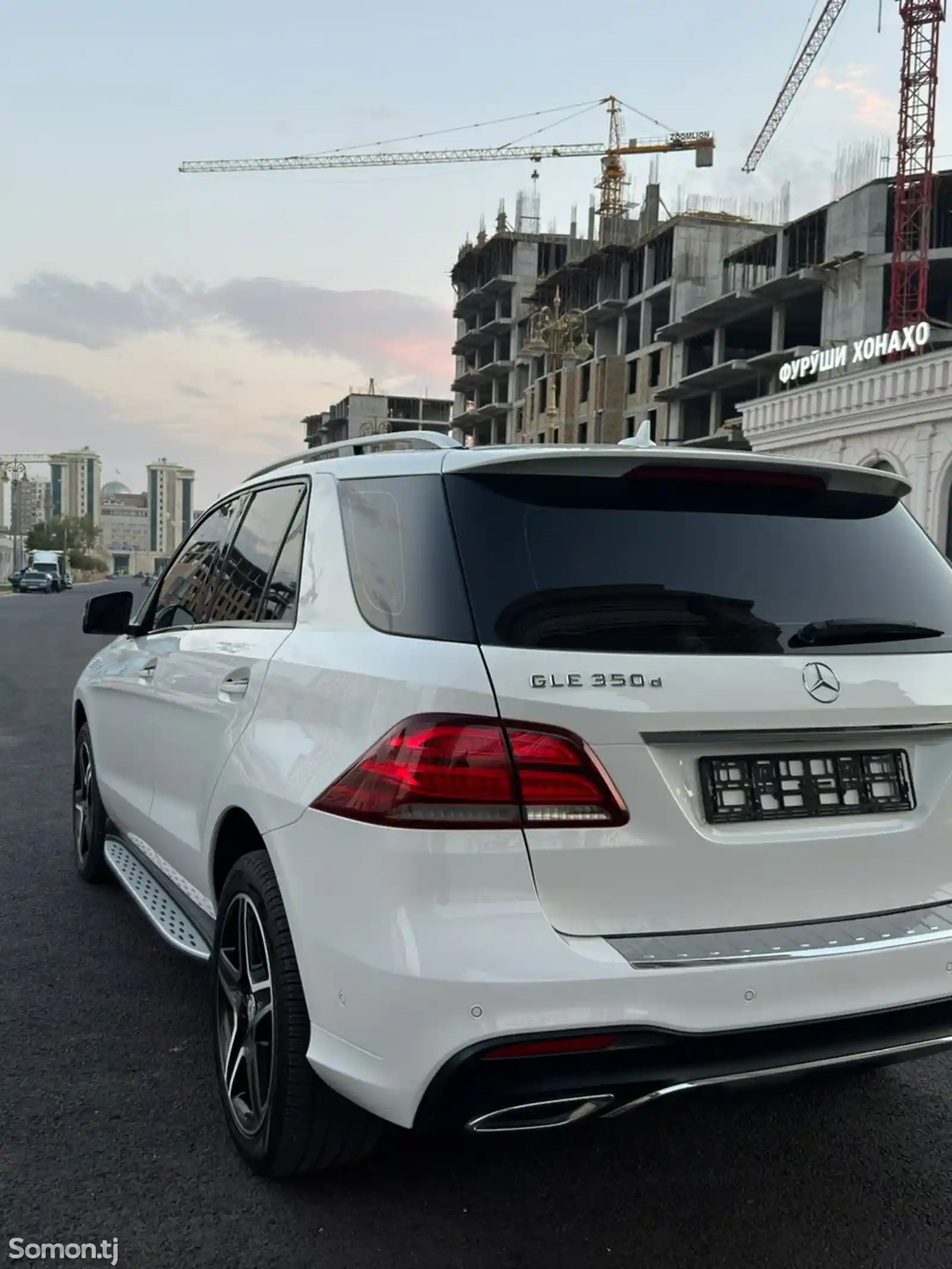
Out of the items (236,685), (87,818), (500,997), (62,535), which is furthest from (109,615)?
(62,535)

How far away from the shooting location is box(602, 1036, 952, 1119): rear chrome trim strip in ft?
7.23

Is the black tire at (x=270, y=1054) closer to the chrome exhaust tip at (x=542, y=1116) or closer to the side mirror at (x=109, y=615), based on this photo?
the chrome exhaust tip at (x=542, y=1116)

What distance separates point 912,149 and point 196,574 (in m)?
70.2

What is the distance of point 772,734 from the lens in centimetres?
236

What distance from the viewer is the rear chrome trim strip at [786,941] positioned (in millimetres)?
2215

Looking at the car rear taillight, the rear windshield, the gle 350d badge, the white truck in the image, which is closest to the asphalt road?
the car rear taillight

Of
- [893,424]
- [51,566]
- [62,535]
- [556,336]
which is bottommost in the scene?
[51,566]

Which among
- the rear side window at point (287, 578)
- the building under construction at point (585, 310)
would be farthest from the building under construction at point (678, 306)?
the rear side window at point (287, 578)

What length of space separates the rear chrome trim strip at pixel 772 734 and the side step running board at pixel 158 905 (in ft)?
5.05

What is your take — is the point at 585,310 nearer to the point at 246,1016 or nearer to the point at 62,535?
the point at 246,1016

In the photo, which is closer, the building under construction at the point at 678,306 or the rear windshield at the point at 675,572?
the rear windshield at the point at 675,572

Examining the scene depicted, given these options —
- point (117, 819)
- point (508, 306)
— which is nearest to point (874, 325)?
point (508, 306)

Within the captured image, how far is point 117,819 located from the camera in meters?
4.59

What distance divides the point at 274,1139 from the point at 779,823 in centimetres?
132
